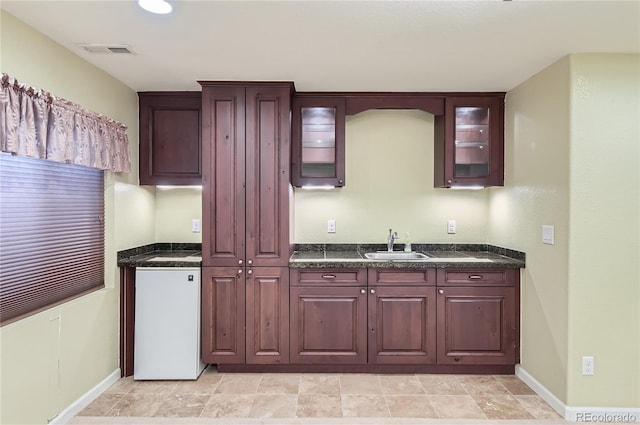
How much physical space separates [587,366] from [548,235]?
876 mm

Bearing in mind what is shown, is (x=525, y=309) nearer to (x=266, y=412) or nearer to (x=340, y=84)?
(x=266, y=412)

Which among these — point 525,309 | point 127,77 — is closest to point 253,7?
point 127,77

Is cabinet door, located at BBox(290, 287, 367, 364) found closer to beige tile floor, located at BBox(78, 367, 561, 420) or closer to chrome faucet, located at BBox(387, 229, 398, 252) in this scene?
beige tile floor, located at BBox(78, 367, 561, 420)

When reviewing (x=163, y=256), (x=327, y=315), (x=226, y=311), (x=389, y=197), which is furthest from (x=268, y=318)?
(x=389, y=197)

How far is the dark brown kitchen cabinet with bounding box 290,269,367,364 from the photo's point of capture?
123 inches

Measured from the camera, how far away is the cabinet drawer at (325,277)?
3139 mm

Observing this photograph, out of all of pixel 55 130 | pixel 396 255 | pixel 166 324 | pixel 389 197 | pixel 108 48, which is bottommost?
pixel 166 324

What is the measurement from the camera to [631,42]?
2.36m

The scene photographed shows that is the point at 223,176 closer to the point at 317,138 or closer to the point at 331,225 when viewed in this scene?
the point at 317,138

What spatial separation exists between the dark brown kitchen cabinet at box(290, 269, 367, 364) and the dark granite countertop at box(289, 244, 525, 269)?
0.26ft

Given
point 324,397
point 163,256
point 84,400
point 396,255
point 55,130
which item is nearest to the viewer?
point 55,130

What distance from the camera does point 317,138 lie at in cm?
340
